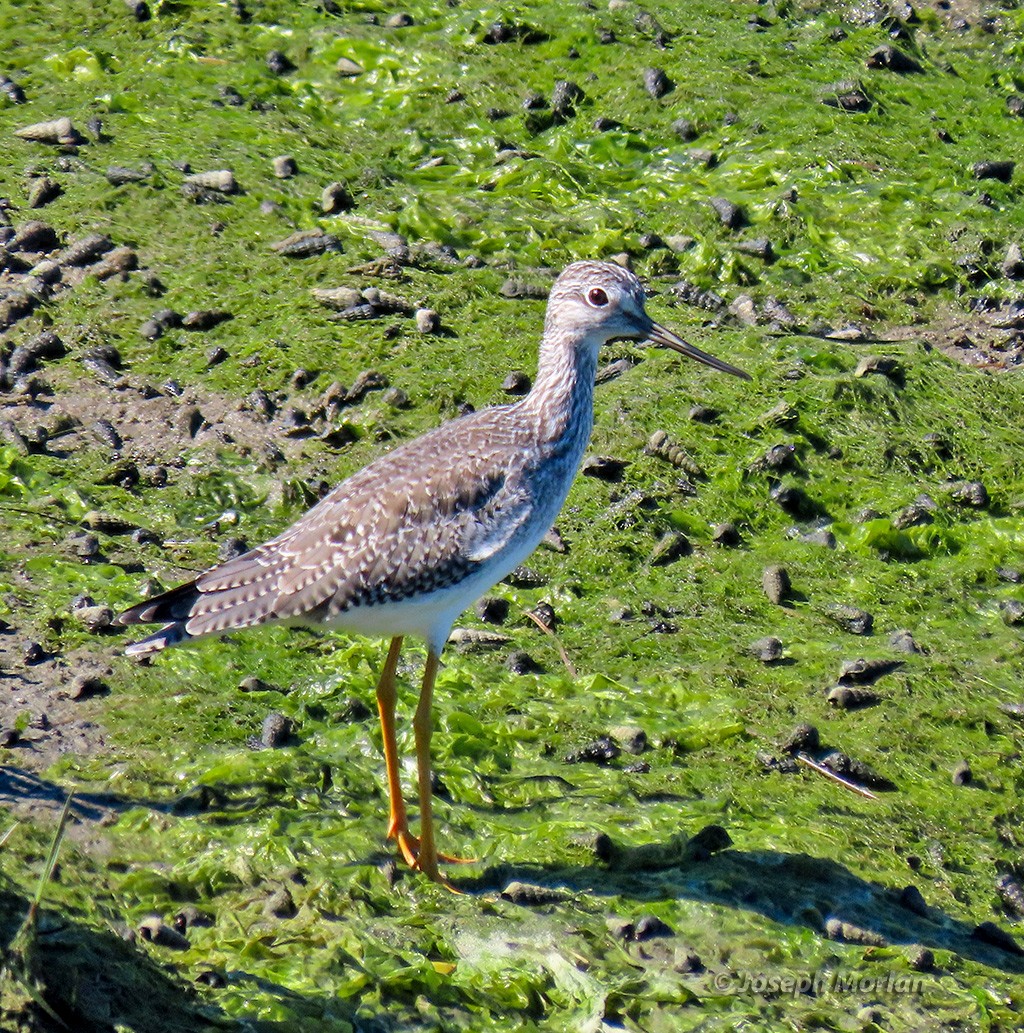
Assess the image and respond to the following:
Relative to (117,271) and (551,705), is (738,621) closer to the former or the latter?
(551,705)

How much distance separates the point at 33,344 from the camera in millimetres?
9227

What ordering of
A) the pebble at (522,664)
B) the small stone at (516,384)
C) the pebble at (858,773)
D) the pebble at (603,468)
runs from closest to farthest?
1. the pebble at (858,773)
2. the pebble at (522,664)
3. the pebble at (603,468)
4. the small stone at (516,384)

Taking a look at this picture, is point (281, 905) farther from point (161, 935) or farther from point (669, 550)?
point (669, 550)

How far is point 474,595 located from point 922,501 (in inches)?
129

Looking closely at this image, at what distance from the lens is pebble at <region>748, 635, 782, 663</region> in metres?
7.62

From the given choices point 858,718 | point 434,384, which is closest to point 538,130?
point 434,384

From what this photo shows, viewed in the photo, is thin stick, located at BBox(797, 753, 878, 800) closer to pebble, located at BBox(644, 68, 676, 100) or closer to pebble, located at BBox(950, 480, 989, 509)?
pebble, located at BBox(950, 480, 989, 509)

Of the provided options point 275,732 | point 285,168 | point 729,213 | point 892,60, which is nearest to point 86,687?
point 275,732

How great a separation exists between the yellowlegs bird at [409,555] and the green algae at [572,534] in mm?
619

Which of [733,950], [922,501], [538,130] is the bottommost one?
[733,950]

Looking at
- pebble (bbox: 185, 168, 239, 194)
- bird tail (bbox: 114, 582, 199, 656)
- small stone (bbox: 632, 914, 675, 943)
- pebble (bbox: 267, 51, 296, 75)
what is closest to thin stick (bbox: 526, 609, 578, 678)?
small stone (bbox: 632, 914, 675, 943)

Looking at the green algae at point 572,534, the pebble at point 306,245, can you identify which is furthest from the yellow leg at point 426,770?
the pebble at point 306,245

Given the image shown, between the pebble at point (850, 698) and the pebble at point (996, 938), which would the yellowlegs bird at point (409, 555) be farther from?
the pebble at point (996, 938)

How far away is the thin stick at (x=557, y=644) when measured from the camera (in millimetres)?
7484
